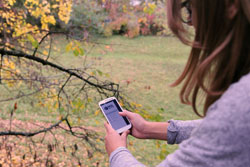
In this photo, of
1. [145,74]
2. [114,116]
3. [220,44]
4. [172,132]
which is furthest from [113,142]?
[145,74]

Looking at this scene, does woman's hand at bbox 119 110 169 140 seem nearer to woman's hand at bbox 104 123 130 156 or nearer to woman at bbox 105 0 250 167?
woman's hand at bbox 104 123 130 156

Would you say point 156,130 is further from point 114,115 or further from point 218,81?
point 218,81

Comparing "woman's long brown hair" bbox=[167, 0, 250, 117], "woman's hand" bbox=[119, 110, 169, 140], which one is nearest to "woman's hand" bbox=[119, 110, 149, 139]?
"woman's hand" bbox=[119, 110, 169, 140]

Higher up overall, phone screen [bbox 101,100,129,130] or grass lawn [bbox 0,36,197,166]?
phone screen [bbox 101,100,129,130]

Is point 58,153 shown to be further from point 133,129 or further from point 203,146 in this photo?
point 203,146

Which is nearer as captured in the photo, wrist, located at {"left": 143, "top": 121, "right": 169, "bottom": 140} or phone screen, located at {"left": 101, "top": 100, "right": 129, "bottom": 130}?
wrist, located at {"left": 143, "top": 121, "right": 169, "bottom": 140}

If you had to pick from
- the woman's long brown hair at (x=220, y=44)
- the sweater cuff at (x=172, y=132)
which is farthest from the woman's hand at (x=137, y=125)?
the woman's long brown hair at (x=220, y=44)

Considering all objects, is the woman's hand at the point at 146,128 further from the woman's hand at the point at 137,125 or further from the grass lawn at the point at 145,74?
the grass lawn at the point at 145,74

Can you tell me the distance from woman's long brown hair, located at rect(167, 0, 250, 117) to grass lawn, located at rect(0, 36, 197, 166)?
1328mm

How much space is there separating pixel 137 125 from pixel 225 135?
2.69ft

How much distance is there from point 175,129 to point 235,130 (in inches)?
24.9

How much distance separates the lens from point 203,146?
61 cm

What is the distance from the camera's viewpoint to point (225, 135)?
1.90 ft

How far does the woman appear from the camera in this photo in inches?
22.8
